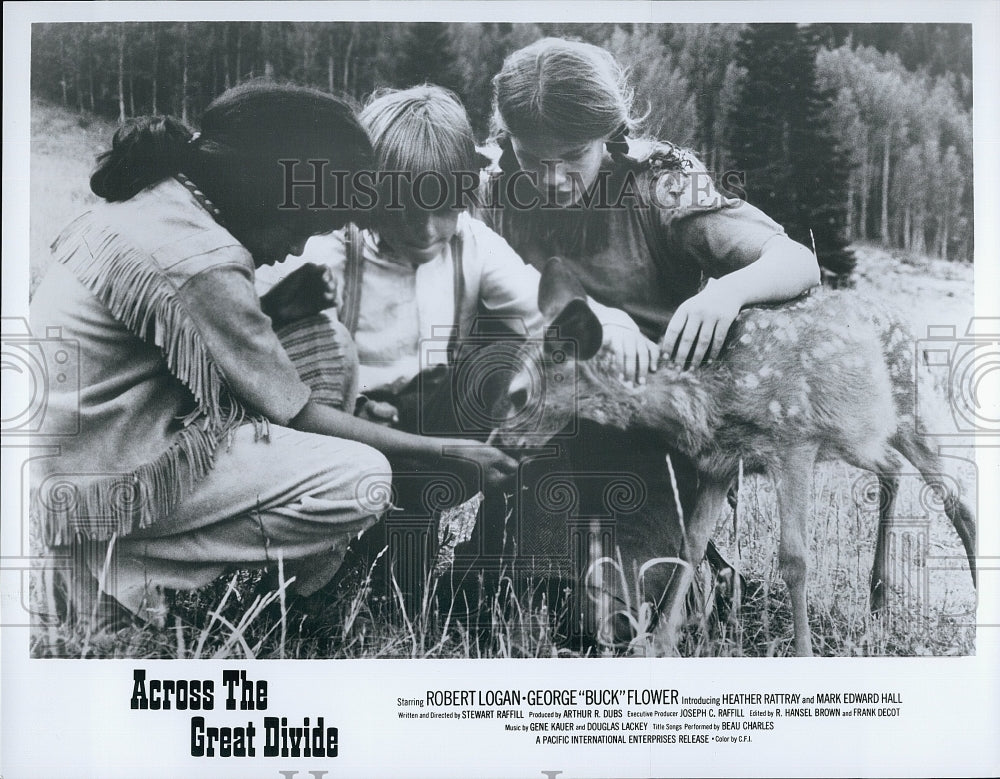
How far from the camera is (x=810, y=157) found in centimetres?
372

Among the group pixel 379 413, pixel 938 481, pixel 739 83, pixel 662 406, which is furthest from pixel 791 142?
pixel 379 413

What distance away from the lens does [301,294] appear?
3.65 m

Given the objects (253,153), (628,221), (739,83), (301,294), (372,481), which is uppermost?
(739,83)

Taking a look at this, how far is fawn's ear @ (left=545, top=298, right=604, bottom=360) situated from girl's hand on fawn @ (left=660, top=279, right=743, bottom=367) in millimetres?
255

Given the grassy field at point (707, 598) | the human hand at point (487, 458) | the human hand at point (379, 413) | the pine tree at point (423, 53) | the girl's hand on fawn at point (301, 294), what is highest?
the pine tree at point (423, 53)

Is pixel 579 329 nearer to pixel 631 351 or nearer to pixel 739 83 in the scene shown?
pixel 631 351

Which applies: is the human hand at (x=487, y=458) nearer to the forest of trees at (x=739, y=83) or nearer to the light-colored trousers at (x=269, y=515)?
the light-colored trousers at (x=269, y=515)

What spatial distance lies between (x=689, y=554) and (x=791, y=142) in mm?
1602

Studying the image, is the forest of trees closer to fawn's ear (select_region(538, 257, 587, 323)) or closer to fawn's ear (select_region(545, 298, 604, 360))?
fawn's ear (select_region(538, 257, 587, 323))

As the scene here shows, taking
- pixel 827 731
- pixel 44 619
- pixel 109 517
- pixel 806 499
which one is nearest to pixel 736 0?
pixel 806 499

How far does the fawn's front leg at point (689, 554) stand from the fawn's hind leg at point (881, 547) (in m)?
0.59

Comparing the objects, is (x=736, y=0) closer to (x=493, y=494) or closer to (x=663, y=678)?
(x=493, y=494)

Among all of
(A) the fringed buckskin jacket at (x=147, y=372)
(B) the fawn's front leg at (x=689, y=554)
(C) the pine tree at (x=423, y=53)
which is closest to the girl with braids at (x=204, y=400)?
(A) the fringed buckskin jacket at (x=147, y=372)

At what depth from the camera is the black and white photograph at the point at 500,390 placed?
11.9 ft
